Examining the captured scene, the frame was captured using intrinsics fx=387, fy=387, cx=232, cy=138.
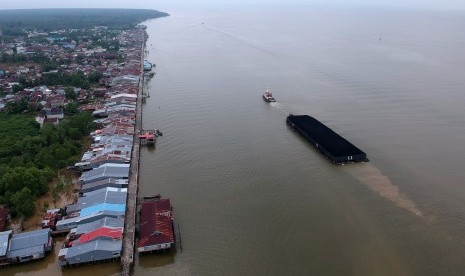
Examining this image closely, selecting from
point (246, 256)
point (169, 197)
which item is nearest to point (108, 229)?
point (169, 197)

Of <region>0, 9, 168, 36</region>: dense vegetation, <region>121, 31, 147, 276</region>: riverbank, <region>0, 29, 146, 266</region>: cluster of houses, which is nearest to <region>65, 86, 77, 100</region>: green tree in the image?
<region>0, 29, 146, 266</region>: cluster of houses

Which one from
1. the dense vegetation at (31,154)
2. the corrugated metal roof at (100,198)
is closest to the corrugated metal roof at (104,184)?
the corrugated metal roof at (100,198)

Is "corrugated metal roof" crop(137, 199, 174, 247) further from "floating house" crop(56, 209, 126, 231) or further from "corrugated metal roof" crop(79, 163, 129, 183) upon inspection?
"corrugated metal roof" crop(79, 163, 129, 183)

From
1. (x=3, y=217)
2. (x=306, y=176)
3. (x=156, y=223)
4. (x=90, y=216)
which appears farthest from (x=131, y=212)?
(x=306, y=176)

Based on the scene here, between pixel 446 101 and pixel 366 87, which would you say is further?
pixel 366 87

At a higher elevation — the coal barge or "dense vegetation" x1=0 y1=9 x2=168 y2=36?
"dense vegetation" x1=0 y1=9 x2=168 y2=36

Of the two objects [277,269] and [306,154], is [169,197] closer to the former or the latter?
[277,269]

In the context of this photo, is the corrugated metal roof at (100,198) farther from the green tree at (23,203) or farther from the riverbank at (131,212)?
the green tree at (23,203)
